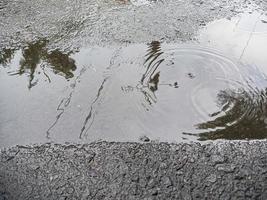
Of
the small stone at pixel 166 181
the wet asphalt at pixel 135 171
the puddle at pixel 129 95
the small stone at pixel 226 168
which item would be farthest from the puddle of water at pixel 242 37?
the small stone at pixel 166 181

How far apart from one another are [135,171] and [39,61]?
179 cm

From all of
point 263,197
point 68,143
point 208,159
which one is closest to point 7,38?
point 68,143

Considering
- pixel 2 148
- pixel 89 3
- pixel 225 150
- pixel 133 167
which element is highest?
pixel 89 3

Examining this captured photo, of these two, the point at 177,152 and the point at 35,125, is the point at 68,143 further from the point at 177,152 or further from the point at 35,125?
the point at 177,152

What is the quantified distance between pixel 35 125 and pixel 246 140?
185 cm

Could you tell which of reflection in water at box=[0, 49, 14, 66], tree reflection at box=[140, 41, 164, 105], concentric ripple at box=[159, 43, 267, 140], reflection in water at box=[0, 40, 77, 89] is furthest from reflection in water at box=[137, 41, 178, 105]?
reflection in water at box=[0, 49, 14, 66]

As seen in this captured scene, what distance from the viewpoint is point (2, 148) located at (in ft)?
Answer: 9.64

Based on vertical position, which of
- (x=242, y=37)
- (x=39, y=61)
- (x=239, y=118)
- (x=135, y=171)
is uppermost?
(x=242, y=37)

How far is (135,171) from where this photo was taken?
2.70 meters

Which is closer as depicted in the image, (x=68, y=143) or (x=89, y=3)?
(x=68, y=143)

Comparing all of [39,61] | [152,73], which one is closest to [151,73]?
[152,73]

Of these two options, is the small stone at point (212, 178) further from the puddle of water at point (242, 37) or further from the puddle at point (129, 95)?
the puddle of water at point (242, 37)

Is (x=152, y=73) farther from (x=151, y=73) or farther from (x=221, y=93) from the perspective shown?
(x=221, y=93)

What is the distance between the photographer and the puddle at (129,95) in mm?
3094
